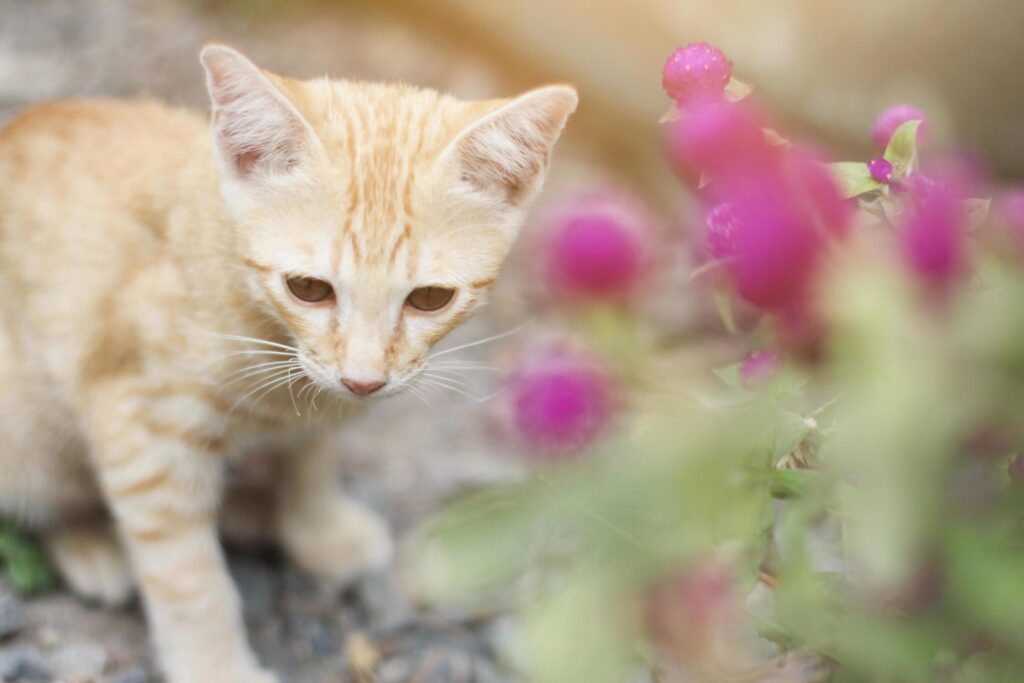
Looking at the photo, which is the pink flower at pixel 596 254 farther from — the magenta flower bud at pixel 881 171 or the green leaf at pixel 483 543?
the magenta flower bud at pixel 881 171

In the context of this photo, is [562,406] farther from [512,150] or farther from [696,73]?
[512,150]

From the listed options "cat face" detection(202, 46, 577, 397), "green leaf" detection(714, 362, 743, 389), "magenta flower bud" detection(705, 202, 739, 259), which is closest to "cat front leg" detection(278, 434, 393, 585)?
"cat face" detection(202, 46, 577, 397)

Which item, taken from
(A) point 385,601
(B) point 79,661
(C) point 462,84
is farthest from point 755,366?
(C) point 462,84

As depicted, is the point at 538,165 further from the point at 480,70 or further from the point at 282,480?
the point at 480,70

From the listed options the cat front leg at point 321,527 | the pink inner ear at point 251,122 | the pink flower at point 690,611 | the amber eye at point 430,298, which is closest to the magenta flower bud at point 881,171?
the pink flower at point 690,611

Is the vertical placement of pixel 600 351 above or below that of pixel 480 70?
above

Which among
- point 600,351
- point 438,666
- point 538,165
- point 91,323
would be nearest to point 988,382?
point 600,351

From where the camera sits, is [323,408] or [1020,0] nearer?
[323,408]
